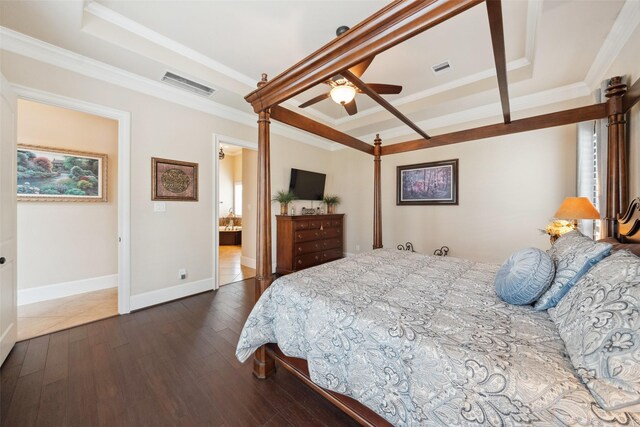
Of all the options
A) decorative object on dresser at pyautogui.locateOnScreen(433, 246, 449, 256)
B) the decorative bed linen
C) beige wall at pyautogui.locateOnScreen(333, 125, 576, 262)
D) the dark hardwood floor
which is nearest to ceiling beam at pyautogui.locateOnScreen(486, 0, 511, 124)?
the decorative bed linen

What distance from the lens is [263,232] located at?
181 centimetres

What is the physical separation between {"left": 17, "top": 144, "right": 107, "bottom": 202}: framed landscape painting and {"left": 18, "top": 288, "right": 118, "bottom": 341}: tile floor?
4.44 ft

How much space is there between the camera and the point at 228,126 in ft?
12.1

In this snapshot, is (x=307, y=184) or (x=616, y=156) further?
(x=307, y=184)

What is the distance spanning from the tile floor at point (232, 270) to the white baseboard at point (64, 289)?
1.61 metres

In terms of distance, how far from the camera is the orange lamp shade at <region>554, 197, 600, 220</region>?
221cm

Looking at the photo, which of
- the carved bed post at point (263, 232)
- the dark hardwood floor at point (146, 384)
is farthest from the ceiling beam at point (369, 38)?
the dark hardwood floor at point (146, 384)

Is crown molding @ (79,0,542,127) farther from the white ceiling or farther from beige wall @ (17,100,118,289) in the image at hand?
beige wall @ (17,100,118,289)

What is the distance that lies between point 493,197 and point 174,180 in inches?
180

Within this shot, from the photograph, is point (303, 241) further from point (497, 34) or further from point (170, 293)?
point (497, 34)

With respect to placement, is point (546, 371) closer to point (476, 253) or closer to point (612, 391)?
point (612, 391)

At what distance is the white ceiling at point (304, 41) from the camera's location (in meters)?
1.98

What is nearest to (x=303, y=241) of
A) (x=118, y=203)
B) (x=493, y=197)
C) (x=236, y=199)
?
(x=118, y=203)

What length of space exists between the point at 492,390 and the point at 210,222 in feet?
11.7
